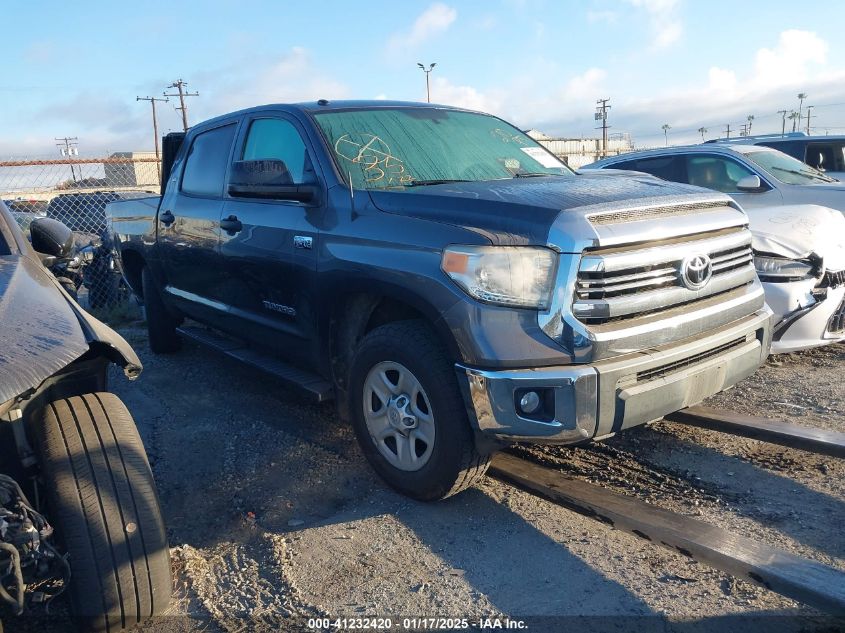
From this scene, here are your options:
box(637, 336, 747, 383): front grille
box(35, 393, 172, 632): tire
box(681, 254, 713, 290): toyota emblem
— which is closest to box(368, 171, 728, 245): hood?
box(681, 254, 713, 290): toyota emblem

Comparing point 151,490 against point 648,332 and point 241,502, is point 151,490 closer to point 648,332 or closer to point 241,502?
point 241,502

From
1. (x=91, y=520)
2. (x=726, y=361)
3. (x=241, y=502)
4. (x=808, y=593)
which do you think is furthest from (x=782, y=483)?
(x=91, y=520)

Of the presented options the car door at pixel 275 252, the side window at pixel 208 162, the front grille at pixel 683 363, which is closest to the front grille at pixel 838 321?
the front grille at pixel 683 363

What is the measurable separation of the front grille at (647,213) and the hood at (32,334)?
6.53 feet

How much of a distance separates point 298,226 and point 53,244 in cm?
122

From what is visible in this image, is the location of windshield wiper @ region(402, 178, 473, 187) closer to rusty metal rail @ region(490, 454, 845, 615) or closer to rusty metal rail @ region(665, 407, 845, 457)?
rusty metal rail @ region(490, 454, 845, 615)

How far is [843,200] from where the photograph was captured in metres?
7.45

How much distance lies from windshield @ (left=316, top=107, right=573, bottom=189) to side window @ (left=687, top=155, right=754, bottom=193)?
3956 millimetres

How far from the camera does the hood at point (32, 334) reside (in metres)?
2.06

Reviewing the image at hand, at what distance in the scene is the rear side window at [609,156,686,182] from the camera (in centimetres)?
788

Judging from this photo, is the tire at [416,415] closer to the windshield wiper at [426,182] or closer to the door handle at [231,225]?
the windshield wiper at [426,182]

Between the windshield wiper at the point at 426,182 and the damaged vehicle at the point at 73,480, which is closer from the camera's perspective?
the damaged vehicle at the point at 73,480

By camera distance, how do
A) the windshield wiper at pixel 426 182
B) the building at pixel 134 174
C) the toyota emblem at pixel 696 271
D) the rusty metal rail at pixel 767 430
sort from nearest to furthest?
the toyota emblem at pixel 696 271
the rusty metal rail at pixel 767 430
the windshield wiper at pixel 426 182
the building at pixel 134 174

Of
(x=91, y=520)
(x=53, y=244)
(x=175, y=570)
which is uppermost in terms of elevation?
(x=53, y=244)
